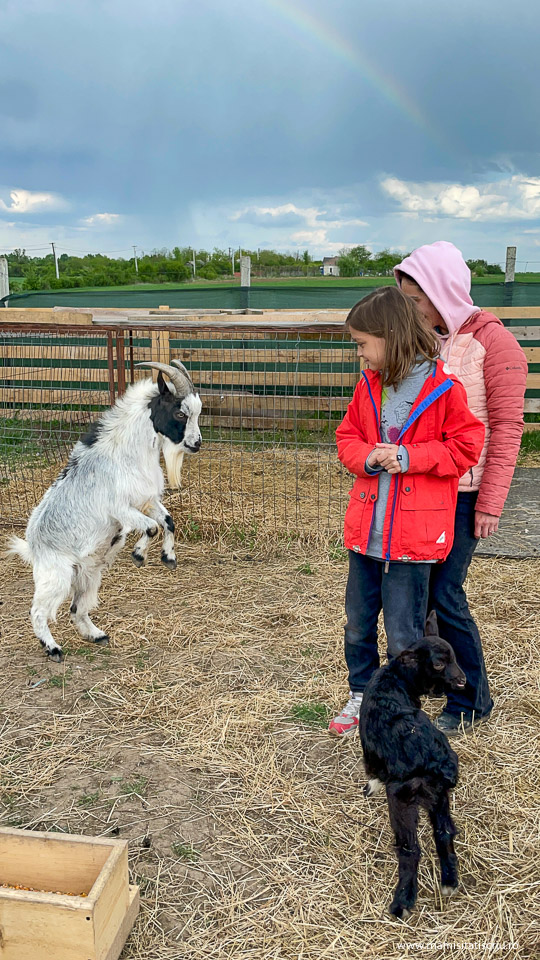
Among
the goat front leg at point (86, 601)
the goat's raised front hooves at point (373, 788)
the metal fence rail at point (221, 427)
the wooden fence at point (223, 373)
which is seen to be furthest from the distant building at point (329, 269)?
the goat's raised front hooves at point (373, 788)

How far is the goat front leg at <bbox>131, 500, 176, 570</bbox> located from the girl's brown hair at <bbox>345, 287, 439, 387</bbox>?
2.26 metres

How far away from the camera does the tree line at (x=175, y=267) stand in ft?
48.6

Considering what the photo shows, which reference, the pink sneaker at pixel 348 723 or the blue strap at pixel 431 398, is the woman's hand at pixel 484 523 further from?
the pink sneaker at pixel 348 723

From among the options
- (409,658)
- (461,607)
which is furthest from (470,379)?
(409,658)

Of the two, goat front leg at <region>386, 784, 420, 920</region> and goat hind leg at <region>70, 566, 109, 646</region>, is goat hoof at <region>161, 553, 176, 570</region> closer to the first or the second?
goat hind leg at <region>70, 566, 109, 646</region>

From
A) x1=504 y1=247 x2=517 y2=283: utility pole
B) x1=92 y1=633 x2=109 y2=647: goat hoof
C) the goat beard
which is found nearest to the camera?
x1=92 y1=633 x2=109 y2=647: goat hoof

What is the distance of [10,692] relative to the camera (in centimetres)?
354

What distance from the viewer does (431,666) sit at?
234 centimetres

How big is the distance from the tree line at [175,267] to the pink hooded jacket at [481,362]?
9.05 m

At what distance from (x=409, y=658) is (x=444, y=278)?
1365 millimetres

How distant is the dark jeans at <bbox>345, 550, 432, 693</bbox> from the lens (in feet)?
8.51

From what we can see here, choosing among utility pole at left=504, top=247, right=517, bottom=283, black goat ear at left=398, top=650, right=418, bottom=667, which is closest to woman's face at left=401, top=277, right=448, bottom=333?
black goat ear at left=398, top=650, right=418, bottom=667

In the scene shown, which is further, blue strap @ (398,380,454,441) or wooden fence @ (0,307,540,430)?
wooden fence @ (0,307,540,430)

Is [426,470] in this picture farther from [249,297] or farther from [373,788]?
[249,297]
